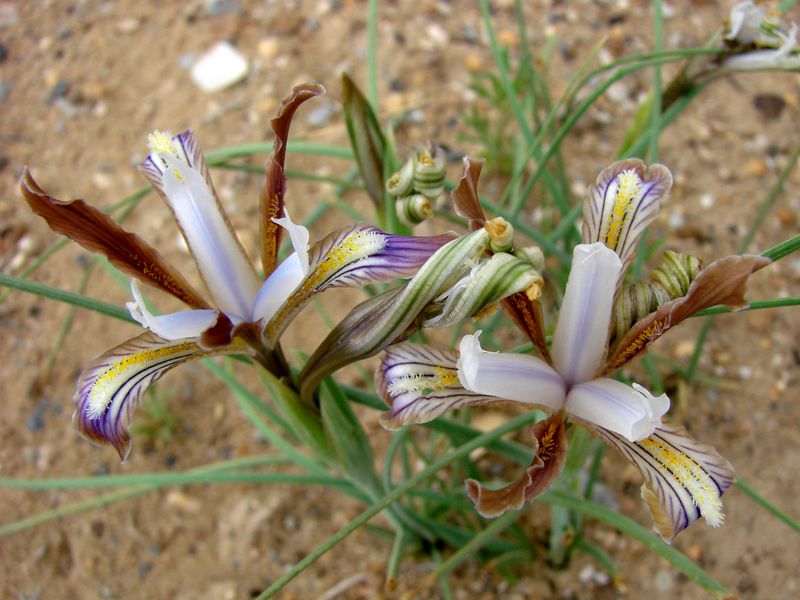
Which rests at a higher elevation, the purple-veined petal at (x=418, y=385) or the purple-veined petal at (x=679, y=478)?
the purple-veined petal at (x=418, y=385)

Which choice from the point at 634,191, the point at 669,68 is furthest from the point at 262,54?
the point at 634,191

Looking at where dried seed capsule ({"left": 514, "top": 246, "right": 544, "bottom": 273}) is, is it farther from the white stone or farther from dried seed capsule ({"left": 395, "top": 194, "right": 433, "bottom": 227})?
the white stone

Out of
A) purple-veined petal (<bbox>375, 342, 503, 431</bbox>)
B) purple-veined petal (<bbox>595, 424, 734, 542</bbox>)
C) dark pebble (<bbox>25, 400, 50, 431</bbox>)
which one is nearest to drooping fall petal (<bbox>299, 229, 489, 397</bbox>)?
purple-veined petal (<bbox>375, 342, 503, 431</bbox>)

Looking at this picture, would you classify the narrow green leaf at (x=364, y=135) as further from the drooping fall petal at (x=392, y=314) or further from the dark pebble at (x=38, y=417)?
the dark pebble at (x=38, y=417)

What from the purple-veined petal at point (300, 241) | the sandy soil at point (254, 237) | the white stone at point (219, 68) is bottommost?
the sandy soil at point (254, 237)

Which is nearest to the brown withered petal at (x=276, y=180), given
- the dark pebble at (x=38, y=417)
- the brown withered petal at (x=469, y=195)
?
the brown withered petal at (x=469, y=195)
